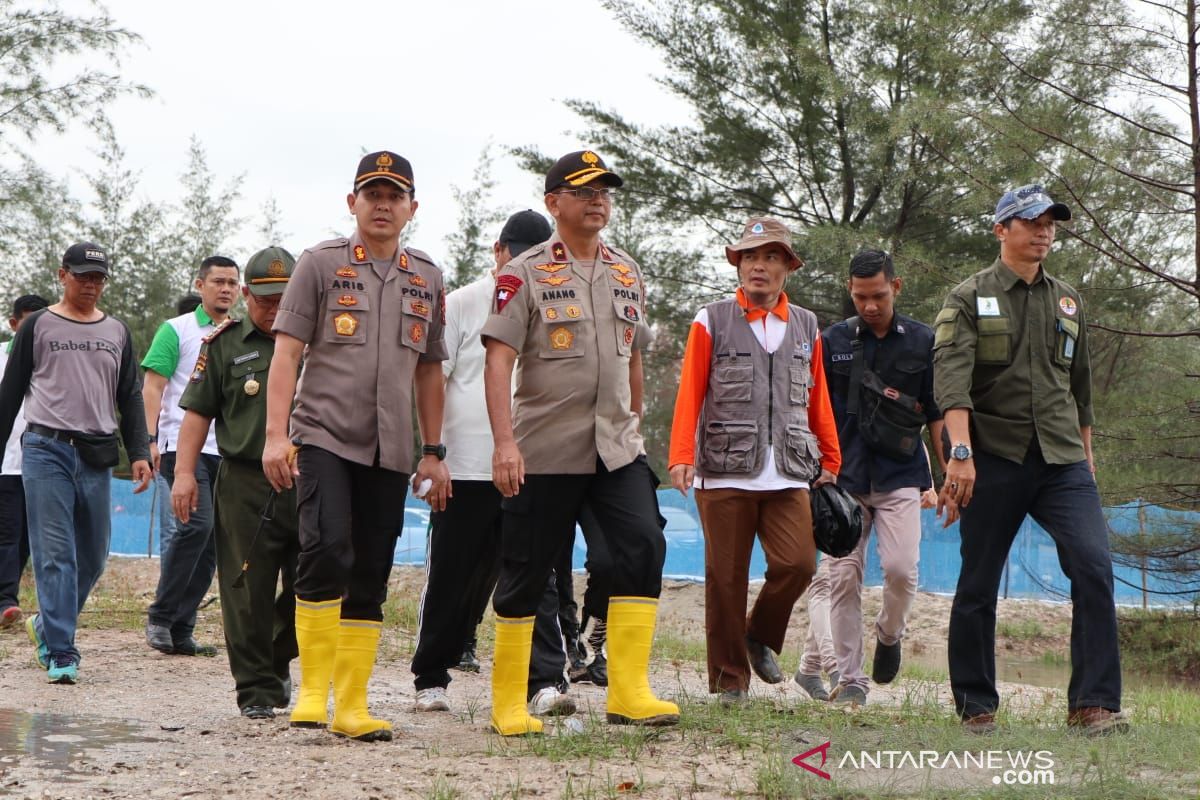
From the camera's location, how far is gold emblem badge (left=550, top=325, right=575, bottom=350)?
5336 mm

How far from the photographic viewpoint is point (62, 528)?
23.2ft

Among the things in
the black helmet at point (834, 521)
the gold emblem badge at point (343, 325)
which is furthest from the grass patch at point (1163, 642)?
the gold emblem badge at point (343, 325)

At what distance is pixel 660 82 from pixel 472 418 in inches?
693

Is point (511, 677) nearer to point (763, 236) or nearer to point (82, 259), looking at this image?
point (763, 236)

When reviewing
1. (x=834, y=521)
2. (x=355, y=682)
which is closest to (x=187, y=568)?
(x=355, y=682)

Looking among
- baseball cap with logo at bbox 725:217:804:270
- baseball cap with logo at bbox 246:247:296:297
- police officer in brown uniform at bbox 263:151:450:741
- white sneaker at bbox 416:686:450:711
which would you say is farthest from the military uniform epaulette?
baseball cap with logo at bbox 725:217:804:270

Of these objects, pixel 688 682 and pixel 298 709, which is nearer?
pixel 298 709

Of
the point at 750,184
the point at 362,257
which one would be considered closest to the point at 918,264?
the point at 750,184

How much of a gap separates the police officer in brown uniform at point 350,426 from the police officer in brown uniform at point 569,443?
40cm

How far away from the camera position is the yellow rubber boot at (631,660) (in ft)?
17.2

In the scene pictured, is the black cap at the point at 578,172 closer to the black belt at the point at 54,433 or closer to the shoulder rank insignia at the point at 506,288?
the shoulder rank insignia at the point at 506,288

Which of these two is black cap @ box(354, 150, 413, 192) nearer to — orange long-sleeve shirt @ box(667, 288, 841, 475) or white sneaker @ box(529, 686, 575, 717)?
A: orange long-sleeve shirt @ box(667, 288, 841, 475)

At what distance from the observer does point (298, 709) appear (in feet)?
17.4

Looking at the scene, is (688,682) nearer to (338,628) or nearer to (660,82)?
(338,628)
